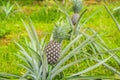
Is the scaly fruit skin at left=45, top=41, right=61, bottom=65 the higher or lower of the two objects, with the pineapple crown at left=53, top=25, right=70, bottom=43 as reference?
lower

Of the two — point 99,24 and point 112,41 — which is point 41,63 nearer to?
point 112,41

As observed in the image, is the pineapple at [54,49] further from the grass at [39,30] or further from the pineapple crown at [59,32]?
the grass at [39,30]

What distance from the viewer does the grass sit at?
294cm

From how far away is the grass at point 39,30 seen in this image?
2.94m

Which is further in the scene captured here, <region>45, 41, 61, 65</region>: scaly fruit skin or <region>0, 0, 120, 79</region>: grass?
<region>0, 0, 120, 79</region>: grass

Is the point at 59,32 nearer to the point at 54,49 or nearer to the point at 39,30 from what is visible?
the point at 54,49

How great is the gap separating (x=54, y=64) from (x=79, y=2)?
1.14 metres

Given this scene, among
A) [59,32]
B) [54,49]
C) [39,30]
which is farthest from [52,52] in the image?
[39,30]

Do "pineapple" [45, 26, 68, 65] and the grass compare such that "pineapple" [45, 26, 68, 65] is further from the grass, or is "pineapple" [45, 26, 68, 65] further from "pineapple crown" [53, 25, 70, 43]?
the grass

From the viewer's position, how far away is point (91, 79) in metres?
2.16

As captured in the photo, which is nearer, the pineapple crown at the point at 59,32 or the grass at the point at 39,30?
the pineapple crown at the point at 59,32

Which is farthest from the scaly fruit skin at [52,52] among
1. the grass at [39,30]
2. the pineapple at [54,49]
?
the grass at [39,30]

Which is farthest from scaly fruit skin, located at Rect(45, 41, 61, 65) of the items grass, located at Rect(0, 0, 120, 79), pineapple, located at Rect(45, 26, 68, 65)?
grass, located at Rect(0, 0, 120, 79)

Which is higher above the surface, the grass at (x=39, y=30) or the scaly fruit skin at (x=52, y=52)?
the scaly fruit skin at (x=52, y=52)
